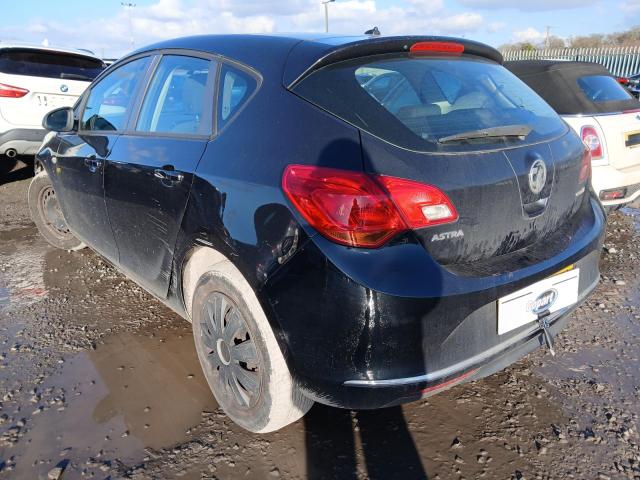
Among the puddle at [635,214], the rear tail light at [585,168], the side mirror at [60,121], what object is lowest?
the puddle at [635,214]

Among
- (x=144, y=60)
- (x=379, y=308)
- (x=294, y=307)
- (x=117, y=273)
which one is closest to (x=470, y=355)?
(x=379, y=308)

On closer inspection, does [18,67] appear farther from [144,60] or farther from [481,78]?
[481,78]

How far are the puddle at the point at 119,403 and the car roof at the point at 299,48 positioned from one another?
161 centimetres

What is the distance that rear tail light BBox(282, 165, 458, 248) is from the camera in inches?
64.6

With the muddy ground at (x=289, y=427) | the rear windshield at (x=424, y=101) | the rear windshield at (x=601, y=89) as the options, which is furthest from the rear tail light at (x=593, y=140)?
the rear windshield at (x=424, y=101)

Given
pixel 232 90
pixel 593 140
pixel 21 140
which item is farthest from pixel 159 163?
pixel 21 140

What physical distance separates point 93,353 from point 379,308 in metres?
2.06

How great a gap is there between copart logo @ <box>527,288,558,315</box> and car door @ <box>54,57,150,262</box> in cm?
233

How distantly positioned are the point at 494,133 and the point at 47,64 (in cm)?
605

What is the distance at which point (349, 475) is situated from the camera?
1.99m

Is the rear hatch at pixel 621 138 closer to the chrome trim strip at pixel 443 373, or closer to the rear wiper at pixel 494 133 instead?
the rear wiper at pixel 494 133

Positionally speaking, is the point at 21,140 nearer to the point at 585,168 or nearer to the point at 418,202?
the point at 418,202

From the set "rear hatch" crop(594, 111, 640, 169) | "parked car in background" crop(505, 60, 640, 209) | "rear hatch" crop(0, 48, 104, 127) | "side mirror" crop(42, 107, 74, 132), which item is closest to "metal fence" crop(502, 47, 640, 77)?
"parked car in background" crop(505, 60, 640, 209)

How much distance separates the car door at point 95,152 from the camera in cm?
298
